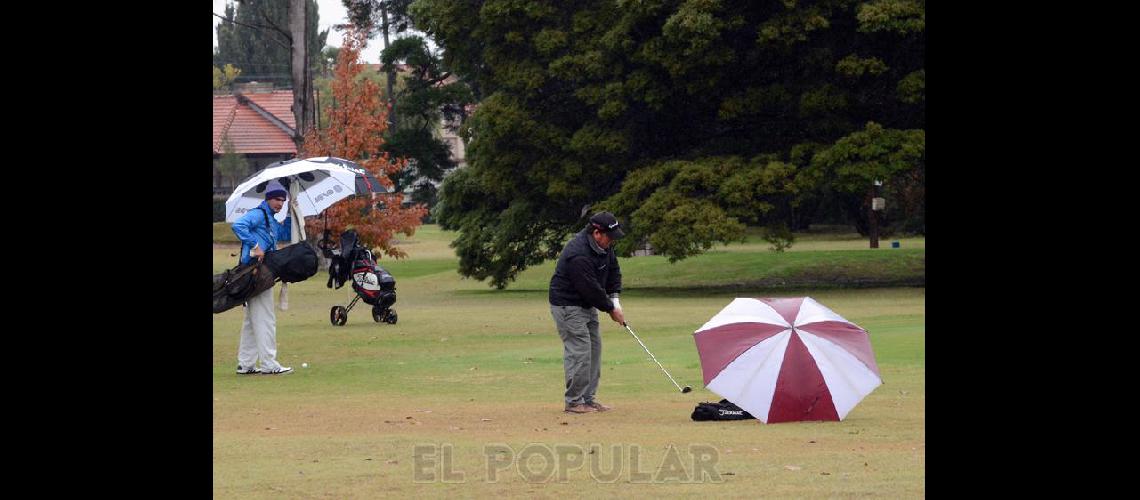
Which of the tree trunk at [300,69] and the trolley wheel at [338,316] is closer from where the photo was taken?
the trolley wheel at [338,316]

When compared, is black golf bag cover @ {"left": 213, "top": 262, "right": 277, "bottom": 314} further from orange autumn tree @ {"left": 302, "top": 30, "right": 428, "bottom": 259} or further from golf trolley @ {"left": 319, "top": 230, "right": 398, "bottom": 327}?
orange autumn tree @ {"left": 302, "top": 30, "right": 428, "bottom": 259}

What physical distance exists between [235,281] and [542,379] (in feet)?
11.8

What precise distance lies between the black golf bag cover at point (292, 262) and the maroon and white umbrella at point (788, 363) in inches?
259

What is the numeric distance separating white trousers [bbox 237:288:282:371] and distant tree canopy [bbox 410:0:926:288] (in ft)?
57.3

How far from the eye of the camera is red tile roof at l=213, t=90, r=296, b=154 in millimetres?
92625

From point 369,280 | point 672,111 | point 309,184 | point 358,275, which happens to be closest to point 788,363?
point 309,184

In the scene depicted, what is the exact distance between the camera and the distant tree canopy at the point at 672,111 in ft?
116

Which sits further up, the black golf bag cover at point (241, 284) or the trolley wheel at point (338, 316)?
the black golf bag cover at point (241, 284)

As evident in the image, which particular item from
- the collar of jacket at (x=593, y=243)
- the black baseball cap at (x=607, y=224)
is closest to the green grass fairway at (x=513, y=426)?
the collar of jacket at (x=593, y=243)

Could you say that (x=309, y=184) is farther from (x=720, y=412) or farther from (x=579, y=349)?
(x=720, y=412)

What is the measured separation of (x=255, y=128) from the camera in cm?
9419

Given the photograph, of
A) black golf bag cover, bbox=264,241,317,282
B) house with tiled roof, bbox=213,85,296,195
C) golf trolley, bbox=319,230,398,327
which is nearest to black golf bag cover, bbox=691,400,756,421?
black golf bag cover, bbox=264,241,317,282

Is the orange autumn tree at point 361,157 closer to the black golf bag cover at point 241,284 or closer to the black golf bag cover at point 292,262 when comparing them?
the black golf bag cover at point 292,262
